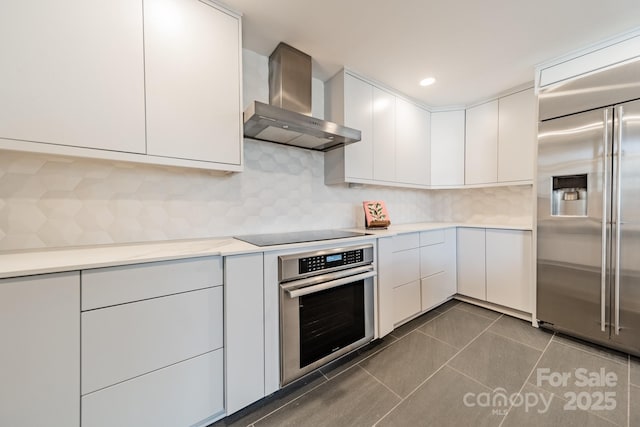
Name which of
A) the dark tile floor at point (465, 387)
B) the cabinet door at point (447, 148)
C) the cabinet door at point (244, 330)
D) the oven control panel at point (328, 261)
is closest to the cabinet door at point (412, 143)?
the cabinet door at point (447, 148)

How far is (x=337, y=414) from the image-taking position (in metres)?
1.23

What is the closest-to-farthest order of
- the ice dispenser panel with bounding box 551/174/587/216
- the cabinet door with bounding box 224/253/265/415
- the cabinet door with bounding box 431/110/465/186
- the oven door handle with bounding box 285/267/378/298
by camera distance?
1. the cabinet door with bounding box 224/253/265/415
2. the oven door handle with bounding box 285/267/378/298
3. the ice dispenser panel with bounding box 551/174/587/216
4. the cabinet door with bounding box 431/110/465/186

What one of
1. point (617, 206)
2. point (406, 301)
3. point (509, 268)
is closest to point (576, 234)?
point (617, 206)

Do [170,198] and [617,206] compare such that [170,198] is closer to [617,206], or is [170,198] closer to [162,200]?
[162,200]

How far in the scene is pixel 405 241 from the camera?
82.4 inches

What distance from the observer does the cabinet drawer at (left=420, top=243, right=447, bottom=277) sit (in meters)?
2.27

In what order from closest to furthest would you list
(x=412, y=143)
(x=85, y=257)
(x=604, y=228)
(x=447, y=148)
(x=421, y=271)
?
(x=85, y=257)
(x=604, y=228)
(x=421, y=271)
(x=412, y=143)
(x=447, y=148)

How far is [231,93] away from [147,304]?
125cm

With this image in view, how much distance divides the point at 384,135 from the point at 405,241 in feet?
3.60

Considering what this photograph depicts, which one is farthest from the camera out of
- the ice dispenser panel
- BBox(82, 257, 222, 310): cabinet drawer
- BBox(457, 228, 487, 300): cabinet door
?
BBox(457, 228, 487, 300): cabinet door

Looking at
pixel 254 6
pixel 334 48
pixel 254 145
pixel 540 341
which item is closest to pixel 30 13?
pixel 254 6

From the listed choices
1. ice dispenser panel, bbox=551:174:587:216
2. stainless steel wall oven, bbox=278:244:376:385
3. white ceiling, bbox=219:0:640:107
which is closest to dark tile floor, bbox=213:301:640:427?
stainless steel wall oven, bbox=278:244:376:385

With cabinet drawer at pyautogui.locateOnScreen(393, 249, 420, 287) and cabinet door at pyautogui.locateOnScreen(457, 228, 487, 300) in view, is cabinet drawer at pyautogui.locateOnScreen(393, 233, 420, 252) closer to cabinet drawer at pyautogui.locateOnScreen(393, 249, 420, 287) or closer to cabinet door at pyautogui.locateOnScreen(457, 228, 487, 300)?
cabinet drawer at pyautogui.locateOnScreen(393, 249, 420, 287)

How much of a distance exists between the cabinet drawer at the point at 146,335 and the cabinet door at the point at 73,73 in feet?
2.56
